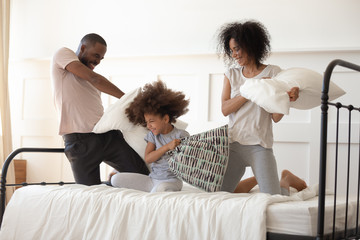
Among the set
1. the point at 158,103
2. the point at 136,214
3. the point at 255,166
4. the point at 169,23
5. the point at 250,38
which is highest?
the point at 169,23

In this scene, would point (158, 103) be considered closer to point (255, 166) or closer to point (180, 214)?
point (255, 166)

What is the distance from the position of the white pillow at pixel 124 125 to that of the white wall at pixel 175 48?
1.18m

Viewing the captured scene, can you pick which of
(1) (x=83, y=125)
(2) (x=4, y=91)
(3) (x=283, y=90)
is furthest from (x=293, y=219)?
(2) (x=4, y=91)

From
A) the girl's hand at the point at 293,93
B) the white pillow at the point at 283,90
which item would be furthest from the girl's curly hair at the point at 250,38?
the girl's hand at the point at 293,93

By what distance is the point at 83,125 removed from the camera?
2.60m

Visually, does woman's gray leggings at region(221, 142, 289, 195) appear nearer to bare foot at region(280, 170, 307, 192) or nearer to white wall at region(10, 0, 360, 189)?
bare foot at region(280, 170, 307, 192)

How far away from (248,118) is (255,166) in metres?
0.23

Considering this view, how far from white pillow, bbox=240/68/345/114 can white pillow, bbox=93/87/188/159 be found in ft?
2.01

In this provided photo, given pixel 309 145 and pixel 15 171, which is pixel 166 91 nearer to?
pixel 309 145

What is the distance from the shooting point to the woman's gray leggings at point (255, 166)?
2.24m

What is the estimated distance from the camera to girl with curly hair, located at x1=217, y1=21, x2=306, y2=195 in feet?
7.45

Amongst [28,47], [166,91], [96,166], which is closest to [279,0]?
[166,91]

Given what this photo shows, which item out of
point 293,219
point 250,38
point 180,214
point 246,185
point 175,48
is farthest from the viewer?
point 175,48

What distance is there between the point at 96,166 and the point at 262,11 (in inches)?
71.0
